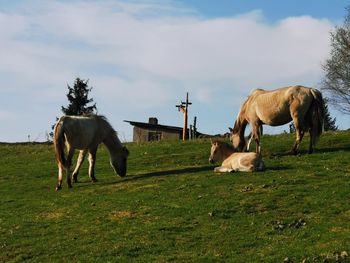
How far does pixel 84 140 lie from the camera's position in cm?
2169

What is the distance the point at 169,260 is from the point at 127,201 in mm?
5476

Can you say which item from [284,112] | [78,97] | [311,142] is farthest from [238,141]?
[78,97]

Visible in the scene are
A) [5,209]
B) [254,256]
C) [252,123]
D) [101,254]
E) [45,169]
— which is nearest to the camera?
[254,256]

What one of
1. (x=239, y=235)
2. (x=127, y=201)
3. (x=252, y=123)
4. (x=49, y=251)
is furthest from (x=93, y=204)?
(x=252, y=123)

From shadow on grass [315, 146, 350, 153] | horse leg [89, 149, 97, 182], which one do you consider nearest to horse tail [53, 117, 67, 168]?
horse leg [89, 149, 97, 182]

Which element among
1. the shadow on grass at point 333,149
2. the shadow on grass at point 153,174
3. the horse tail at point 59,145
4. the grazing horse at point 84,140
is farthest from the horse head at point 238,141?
the horse tail at point 59,145

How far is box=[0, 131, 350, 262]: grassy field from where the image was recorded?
1186cm

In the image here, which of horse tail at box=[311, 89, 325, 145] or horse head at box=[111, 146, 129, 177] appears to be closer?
horse head at box=[111, 146, 129, 177]

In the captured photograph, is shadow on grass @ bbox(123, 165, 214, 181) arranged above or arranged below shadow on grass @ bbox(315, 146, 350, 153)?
below

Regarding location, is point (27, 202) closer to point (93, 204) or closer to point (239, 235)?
point (93, 204)

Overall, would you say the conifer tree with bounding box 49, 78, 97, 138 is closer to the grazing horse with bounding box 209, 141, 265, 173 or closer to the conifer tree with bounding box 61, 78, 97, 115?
the conifer tree with bounding box 61, 78, 97, 115

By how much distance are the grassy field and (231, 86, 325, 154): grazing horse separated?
45.8 inches

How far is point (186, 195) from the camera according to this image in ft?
55.0

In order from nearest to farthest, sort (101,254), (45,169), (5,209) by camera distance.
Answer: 1. (101,254)
2. (5,209)
3. (45,169)
